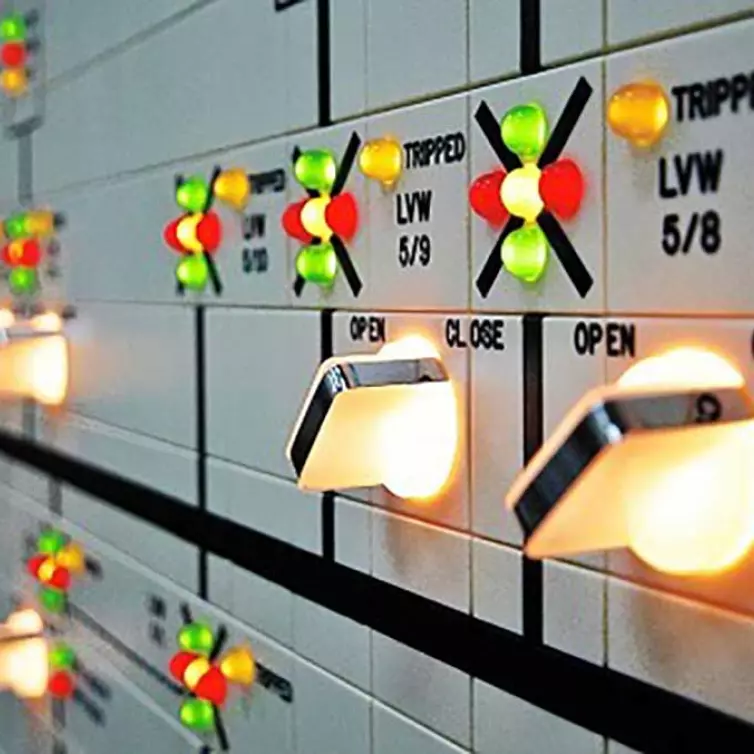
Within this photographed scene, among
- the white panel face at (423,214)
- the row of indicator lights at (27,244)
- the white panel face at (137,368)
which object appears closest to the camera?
the white panel face at (423,214)

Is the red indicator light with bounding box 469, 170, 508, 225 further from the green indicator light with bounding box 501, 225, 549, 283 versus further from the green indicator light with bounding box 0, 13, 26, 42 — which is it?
the green indicator light with bounding box 0, 13, 26, 42

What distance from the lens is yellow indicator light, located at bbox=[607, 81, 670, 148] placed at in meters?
0.55

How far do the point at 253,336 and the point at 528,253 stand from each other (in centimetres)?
33

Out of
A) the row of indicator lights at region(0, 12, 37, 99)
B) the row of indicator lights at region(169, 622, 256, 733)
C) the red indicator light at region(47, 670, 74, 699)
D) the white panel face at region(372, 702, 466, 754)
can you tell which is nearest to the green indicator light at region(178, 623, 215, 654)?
the row of indicator lights at region(169, 622, 256, 733)

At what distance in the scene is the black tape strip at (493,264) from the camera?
2.13 feet

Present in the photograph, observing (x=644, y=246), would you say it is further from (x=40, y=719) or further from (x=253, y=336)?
(x=40, y=719)

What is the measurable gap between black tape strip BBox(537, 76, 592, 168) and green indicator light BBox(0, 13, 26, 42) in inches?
36.5

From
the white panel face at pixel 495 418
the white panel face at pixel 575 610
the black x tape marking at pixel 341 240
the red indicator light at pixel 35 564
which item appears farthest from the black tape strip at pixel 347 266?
the red indicator light at pixel 35 564

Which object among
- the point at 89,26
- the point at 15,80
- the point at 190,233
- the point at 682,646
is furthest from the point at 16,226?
the point at 682,646

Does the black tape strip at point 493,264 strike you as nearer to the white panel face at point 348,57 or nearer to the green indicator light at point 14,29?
the white panel face at point 348,57

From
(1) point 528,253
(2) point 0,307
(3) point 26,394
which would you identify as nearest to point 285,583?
(1) point 528,253

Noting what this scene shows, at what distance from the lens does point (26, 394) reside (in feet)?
4.40

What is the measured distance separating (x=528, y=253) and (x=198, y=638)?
1.62 ft

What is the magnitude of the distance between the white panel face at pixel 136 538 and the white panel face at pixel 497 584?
375 mm
